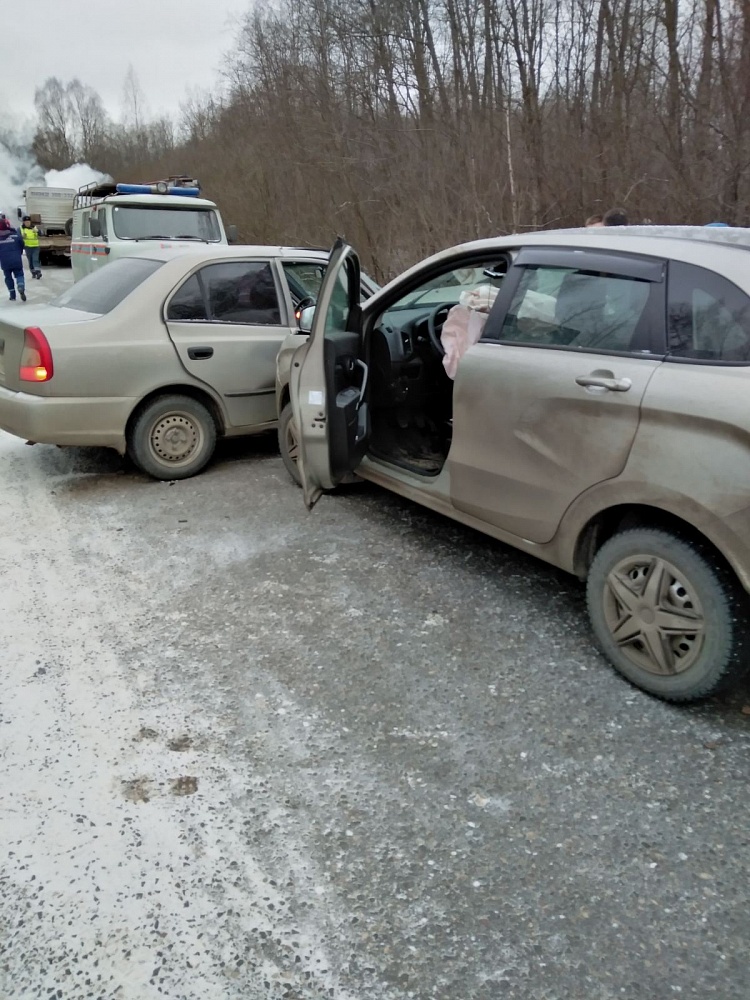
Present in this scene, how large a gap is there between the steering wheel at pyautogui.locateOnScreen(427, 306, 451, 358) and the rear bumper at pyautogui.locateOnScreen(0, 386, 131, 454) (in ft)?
6.89

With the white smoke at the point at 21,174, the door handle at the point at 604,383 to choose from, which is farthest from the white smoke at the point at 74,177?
the door handle at the point at 604,383

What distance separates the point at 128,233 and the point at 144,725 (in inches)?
411

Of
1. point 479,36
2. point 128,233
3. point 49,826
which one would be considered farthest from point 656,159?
point 49,826

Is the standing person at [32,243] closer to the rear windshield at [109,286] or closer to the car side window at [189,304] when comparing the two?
the rear windshield at [109,286]

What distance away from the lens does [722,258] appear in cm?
291

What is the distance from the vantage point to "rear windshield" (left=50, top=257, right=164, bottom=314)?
562 cm

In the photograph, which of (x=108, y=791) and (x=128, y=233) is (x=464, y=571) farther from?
(x=128, y=233)

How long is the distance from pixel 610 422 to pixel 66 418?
3.69 meters

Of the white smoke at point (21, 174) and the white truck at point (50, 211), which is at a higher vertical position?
the white smoke at point (21, 174)

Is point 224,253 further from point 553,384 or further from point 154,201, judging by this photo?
point 154,201

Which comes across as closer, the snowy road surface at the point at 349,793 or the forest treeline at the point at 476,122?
the snowy road surface at the point at 349,793

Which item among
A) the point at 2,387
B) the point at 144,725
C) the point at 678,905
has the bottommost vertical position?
the point at 678,905

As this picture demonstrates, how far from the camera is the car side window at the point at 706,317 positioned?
2773 millimetres

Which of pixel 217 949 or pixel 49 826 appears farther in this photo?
pixel 49 826
